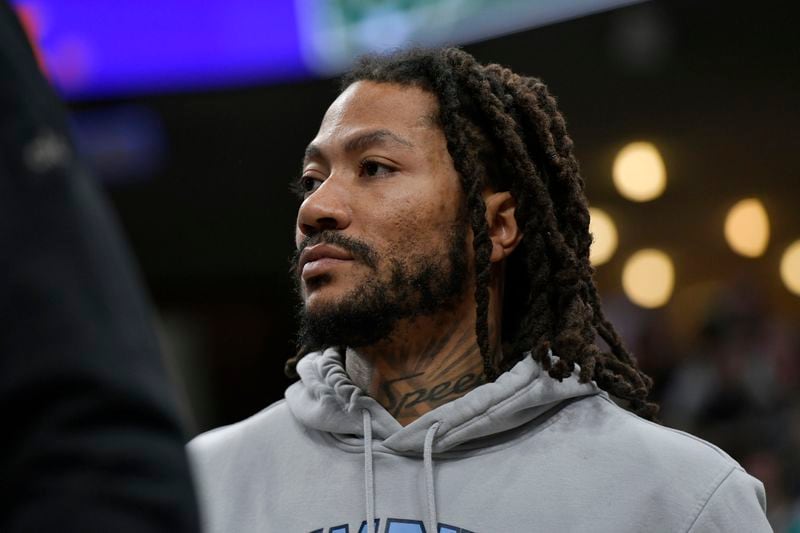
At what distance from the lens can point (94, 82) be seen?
7.11 meters

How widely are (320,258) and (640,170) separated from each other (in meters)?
4.36

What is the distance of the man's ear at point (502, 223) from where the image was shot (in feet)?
8.03

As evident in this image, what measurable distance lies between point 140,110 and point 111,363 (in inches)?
263

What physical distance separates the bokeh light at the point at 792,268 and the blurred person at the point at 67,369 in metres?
6.01

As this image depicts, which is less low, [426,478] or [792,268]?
[792,268]

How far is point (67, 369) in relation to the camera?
2.43 feet

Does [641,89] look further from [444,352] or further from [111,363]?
[111,363]

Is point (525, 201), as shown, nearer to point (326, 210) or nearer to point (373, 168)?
point (373, 168)

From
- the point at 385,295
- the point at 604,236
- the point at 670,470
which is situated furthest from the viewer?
the point at 604,236

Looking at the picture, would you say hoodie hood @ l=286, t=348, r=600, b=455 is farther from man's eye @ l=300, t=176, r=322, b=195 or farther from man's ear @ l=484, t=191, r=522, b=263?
man's eye @ l=300, t=176, r=322, b=195

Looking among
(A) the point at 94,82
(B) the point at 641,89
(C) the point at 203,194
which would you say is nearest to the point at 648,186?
(B) the point at 641,89

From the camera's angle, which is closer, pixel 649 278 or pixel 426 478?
pixel 426 478

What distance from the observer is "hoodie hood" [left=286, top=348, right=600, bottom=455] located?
85.4 inches

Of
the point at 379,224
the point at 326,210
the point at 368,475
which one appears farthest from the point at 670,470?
the point at 326,210
